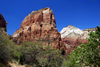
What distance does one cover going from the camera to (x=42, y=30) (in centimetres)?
6122

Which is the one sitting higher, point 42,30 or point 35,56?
point 42,30

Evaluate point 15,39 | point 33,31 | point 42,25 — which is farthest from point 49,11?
point 15,39

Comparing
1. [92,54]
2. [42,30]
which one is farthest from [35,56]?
[42,30]

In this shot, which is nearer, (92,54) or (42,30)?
(92,54)

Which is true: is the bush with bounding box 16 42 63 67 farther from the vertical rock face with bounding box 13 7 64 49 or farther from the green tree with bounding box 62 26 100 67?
the green tree with bounding box 62 26 100 67

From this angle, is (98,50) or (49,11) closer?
(98,50)

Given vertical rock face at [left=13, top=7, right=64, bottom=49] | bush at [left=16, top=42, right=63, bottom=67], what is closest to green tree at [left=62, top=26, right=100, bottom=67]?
bush at [left=16, top=42, right=63, bottom=67]

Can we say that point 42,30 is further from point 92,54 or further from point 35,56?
point 92,54

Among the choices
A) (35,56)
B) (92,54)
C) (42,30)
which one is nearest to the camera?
(92,54)

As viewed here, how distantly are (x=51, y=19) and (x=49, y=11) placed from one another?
278 inches

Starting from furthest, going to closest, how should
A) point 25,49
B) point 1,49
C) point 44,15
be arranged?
point 44,15
point 25,49
point 1,49

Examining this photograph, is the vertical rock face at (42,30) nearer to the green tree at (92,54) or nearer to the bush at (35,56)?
the bush at (35,56)

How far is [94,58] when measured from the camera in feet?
21.4

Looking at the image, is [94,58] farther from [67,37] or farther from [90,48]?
[67,37]
